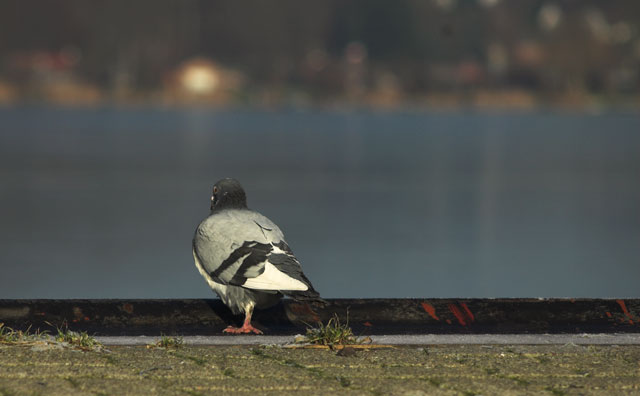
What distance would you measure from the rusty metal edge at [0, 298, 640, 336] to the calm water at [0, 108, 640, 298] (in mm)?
10820

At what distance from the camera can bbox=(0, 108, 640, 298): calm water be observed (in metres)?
20.8

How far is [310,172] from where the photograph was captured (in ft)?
178

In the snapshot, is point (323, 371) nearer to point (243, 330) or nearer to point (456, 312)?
point (243, 330)

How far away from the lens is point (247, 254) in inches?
302

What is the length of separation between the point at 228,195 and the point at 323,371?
2431mm

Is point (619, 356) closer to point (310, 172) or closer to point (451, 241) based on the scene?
point (451, 241)

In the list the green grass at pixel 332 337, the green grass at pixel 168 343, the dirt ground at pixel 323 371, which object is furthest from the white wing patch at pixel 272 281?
the green grass at pixel 168 343

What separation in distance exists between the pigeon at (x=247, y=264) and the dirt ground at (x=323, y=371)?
0.63 metres

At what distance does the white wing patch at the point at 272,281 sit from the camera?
7.43 m

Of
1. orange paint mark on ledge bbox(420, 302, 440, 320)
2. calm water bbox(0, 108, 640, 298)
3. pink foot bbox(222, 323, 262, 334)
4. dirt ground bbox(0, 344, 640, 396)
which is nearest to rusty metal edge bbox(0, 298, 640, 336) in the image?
orange paint mark on ledge bbox(420, 302, 440, 320)

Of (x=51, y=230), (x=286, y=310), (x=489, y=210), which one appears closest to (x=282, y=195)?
(x=489, y=210)

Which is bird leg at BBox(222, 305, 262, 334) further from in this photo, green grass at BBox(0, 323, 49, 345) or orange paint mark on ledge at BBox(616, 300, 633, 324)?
orange paint mark on ledge at BBox(616, 300, 633, 324)

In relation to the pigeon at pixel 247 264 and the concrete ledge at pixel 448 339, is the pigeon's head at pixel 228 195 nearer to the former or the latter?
the pigeon at pixel 247 264

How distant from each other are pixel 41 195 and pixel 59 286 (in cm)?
1991
